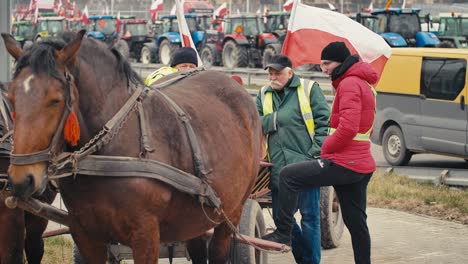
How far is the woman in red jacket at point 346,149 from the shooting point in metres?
7.17

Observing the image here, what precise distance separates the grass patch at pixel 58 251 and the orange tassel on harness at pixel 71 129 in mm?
3414

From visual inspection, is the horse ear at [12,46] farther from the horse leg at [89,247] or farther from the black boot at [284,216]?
the black boot at [284,216]

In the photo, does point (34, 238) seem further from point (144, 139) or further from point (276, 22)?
point (276, 22)

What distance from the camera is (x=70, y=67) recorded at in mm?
5566

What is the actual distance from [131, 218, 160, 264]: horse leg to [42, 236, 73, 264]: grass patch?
300 cm

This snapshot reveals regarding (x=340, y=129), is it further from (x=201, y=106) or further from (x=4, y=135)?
(x=4, y=135)

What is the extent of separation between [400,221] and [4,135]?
18.5 ft

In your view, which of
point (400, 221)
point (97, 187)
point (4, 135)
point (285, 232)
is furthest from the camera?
point (400, 221)

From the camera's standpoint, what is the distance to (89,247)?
19.9 feet

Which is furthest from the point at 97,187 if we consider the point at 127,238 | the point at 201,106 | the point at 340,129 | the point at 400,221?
the point at 400,221

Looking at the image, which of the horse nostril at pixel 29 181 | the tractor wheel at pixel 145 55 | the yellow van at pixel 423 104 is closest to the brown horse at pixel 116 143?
the horse nostril at pixel 29 181

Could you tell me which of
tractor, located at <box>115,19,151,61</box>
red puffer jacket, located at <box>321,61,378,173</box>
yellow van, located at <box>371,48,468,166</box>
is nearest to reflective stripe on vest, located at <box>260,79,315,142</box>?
red puffer jacket, located at <box>321,61,378,173</box>

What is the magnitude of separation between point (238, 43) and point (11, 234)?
34.0 m

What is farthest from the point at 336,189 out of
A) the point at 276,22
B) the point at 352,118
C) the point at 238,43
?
the point at 276,22
